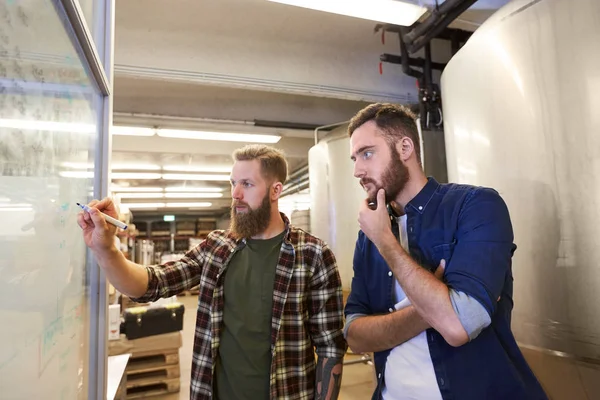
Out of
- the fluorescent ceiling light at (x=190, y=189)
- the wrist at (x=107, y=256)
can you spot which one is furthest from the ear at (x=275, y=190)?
the fluorescent ceiling light at (x=190, y=189)

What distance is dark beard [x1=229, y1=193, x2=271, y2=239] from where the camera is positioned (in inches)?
63.3

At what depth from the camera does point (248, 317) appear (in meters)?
1.48

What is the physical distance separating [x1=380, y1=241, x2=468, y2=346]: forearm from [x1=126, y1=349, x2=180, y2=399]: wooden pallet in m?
3.57

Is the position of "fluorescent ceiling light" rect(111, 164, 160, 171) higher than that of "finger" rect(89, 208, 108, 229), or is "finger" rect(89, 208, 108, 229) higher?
"fluorescent ceiling light" rect(111, 164, 160, 171)

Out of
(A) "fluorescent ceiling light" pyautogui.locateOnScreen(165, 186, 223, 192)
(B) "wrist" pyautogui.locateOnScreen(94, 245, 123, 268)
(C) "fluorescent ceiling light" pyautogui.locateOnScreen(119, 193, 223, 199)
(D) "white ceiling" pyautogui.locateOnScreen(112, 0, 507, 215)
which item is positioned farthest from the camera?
(C) "fluorescent ceiling light" pyautogui.locateOnScreen(119, 193, 223, 199)

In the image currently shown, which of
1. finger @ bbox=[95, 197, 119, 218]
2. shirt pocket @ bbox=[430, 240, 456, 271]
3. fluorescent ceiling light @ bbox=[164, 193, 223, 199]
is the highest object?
fluorescent ceiling light @ bbox=[164, 193, 223, 199]

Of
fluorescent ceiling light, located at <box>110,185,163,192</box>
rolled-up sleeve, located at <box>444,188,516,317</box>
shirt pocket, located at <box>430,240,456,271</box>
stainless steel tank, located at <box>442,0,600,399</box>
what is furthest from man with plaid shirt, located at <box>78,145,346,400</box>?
fluorescent ceiling light, located at <box>110,185,163,192</box>

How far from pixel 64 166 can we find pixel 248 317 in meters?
0.89

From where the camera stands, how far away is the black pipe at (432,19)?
2.34 metres

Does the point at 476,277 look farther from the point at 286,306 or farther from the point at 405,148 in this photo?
the point at 286,306

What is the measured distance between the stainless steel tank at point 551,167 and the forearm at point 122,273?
1604 millimetres

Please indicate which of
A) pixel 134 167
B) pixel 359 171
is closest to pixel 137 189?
pixel 134 167

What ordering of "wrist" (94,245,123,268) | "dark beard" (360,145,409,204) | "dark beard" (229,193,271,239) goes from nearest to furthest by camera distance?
"wrist" (94,245,123,268)
"dark beard" (360,145,409,204)
"dark beard" (229,193,271,239)

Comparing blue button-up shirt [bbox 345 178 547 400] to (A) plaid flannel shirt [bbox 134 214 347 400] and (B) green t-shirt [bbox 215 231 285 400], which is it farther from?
(B) green t-shirt [bbox 215 231 285 400]
